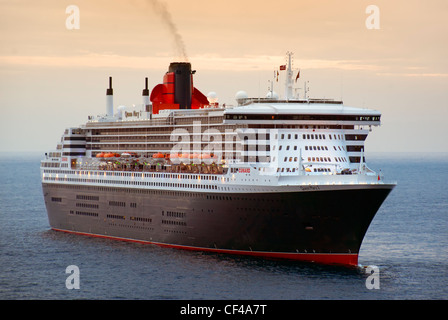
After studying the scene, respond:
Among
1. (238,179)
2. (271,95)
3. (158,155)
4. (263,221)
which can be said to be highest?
(271,95)

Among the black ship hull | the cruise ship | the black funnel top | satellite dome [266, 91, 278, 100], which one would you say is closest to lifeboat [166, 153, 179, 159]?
the cruise ship

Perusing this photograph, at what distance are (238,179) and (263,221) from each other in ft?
12.1

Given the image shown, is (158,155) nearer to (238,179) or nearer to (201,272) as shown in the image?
(238,179)

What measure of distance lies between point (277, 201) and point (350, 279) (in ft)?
24.7

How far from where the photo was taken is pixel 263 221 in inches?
2195

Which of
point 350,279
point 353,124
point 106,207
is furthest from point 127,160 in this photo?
point 350,279

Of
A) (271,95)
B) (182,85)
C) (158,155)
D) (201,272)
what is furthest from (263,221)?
(182,85)

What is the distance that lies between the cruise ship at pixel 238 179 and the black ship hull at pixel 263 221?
0.08 metres

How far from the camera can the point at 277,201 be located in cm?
5494

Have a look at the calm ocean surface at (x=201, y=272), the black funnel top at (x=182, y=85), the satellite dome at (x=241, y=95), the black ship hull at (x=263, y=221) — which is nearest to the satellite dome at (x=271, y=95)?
the satellite dome at (x=241, y=95)

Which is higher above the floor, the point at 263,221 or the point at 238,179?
the point at 238,179

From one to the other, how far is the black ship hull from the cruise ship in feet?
0.25
